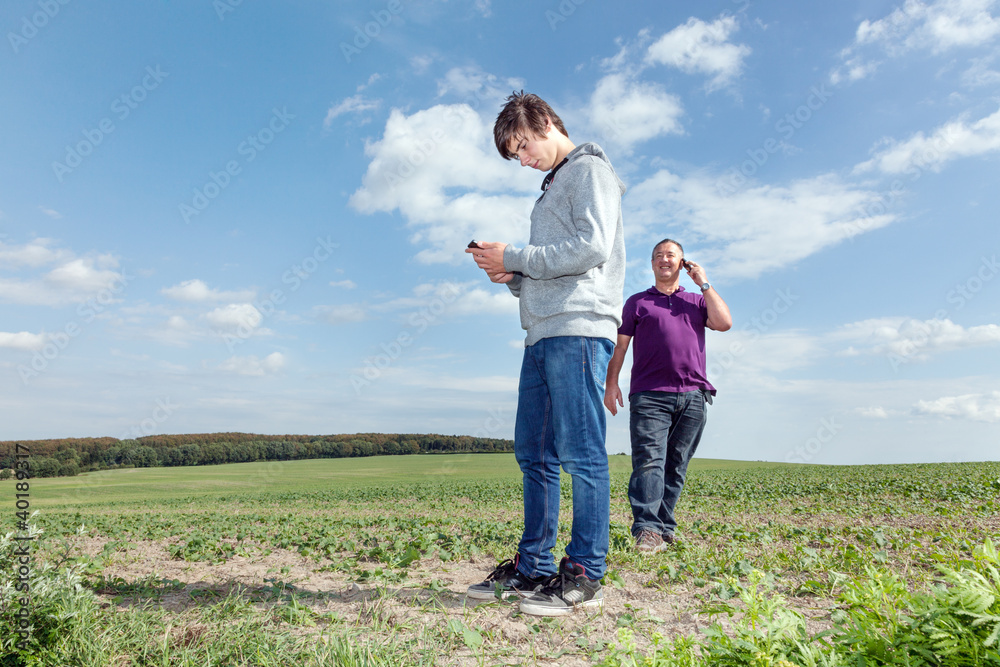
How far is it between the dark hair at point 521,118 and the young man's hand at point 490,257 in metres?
0.67

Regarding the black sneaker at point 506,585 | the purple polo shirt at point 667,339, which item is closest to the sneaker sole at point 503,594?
the black sneaker at point 506,585

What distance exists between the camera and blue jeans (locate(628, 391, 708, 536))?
17.7ft

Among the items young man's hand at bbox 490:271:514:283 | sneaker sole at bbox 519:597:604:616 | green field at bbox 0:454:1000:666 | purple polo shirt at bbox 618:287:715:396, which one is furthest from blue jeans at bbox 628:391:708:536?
young man's hand at bbox 490:271:514:283

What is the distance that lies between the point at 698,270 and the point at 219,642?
16.4ft

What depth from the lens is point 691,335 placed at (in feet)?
18.6

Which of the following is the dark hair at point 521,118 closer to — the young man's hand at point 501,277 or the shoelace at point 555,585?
the young man's hand at point 501,277

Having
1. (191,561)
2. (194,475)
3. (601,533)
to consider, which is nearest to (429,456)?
(194,475)

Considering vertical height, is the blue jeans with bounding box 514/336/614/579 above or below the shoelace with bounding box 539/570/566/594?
above

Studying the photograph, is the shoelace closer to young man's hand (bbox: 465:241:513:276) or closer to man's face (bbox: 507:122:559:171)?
young man's hand (bbox: 465:241:513:276)

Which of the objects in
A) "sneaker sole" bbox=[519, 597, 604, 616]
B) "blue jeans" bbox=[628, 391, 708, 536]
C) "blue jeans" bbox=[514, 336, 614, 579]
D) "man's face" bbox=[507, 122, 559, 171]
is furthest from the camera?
"blue jeans" bbox=[628, 391, 708, 536]

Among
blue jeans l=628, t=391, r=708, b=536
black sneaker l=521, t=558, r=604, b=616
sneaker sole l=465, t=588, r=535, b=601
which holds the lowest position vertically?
sneaker sole l=465, t=588, r=535, b=601

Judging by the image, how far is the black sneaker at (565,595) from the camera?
324 centimetres

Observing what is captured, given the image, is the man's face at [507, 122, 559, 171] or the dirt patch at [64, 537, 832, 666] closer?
the dirt patch at [64, 537, 832, 666]

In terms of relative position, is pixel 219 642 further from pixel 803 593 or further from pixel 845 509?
pixel 845 509
